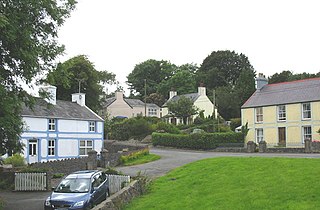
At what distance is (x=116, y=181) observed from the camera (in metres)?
21.2

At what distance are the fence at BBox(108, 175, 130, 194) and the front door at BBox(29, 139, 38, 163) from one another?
68.8 feet

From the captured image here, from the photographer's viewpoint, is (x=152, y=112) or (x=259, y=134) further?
(x=152, y=112)

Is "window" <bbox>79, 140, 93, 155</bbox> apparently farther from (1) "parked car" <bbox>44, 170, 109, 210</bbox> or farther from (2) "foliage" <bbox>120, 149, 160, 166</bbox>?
(1) "parked car" <bbox>44, 170, 109, 210</bbox>

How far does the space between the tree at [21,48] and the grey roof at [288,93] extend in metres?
34.3

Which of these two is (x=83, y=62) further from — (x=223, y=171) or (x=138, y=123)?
(x=223, y=171)

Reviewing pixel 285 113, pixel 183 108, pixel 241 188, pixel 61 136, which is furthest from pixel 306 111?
pixel 241 188

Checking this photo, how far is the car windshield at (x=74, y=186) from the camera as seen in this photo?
1716 cm

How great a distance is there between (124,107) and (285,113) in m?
47.2

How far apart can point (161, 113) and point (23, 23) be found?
259 ft

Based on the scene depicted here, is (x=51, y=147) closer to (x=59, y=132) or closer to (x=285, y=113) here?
(x=59, y=132)

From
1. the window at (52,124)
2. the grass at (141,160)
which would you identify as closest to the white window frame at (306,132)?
the grass at (141,160)

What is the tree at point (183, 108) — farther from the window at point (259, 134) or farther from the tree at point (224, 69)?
the tree at point (224, 69)

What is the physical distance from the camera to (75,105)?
163ft

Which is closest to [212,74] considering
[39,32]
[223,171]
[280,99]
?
[280,99]
